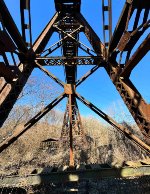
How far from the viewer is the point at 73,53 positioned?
13352 millimetres

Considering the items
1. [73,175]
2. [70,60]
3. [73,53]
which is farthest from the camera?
[73,53]

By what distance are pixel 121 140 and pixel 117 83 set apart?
683 inches

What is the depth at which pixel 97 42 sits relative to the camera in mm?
11195

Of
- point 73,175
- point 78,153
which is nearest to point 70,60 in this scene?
point 73,175

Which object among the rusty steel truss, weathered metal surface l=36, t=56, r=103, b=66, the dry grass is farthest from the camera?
the dry grass

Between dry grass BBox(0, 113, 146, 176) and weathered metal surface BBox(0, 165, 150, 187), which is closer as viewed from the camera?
weathered metal surface BBox(0, 165, 150, 187)

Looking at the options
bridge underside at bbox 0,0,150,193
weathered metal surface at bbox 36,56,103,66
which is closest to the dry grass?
bridge underside at bbox 0,0,150,193

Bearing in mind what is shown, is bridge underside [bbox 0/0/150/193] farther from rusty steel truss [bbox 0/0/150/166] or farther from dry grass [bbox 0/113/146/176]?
dry grass [bbox 0/113/146/176]

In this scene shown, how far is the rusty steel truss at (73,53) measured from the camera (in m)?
7.49

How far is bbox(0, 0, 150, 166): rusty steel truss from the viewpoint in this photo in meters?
7.49

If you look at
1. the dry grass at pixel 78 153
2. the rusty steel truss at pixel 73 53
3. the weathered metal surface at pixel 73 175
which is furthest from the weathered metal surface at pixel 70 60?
the dry grass at pixel 78 153

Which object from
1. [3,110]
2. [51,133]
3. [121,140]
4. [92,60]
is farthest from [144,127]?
[51,133]

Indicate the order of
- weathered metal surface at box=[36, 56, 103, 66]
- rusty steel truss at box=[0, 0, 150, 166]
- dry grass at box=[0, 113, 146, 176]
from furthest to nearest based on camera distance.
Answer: dry grass at box=[0, 113, 146, 176]
weathered metal surface at box=[36, 56, 103, 66]
rusty steel truss at box=[0, 0, 150, 166]

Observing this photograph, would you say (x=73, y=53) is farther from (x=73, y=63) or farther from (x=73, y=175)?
(x=73, y=175)
